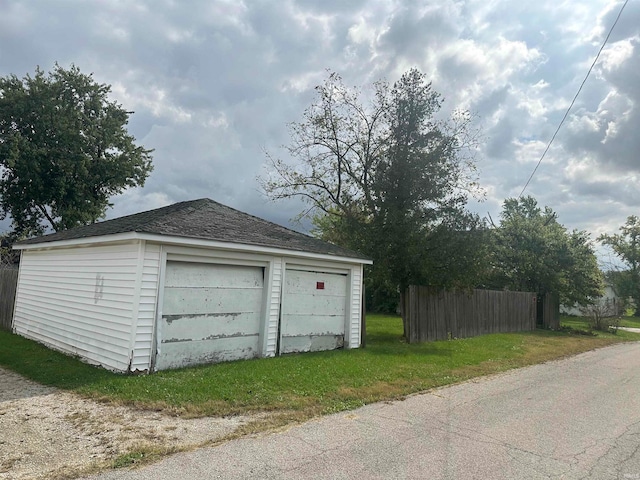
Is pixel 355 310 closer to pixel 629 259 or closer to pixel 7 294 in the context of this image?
pixel 7 294

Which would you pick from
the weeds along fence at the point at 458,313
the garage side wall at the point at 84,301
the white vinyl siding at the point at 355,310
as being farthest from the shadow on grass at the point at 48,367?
the weeds along fence at the point at 458,313

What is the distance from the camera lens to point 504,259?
20906 millimetres

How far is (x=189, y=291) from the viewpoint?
25.8 ft

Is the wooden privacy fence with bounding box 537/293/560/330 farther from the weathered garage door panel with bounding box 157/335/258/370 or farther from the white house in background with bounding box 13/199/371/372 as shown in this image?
the weathered garage door panel with bounding box 157/335/258/370

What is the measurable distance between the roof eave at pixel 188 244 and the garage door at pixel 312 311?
19.3 inches

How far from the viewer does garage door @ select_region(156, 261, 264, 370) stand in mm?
7594

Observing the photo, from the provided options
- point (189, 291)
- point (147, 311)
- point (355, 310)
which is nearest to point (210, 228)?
point (189, 291)

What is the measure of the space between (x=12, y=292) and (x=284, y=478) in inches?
501

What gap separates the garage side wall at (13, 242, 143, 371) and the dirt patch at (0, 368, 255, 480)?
1.71m

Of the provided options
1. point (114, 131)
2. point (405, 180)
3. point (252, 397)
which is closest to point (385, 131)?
point (405, 180)

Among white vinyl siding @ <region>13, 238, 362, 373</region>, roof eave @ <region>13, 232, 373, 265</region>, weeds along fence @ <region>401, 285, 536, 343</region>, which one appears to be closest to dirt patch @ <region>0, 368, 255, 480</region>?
white vinyl siding @ <region>13, 238, 362, 373</region>

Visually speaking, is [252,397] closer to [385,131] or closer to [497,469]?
[497,469]

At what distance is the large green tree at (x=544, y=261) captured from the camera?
2002cm

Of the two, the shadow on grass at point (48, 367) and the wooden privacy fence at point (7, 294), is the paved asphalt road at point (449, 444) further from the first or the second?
the wooden privacy fence at point (7, 294)
